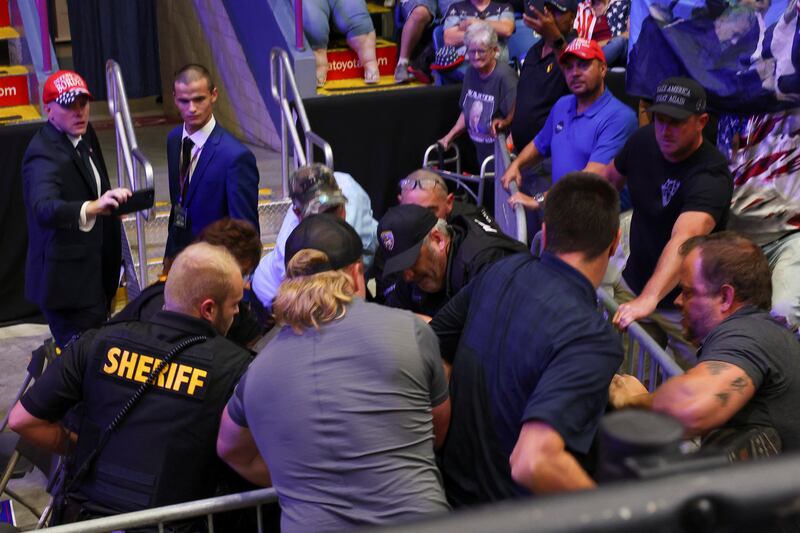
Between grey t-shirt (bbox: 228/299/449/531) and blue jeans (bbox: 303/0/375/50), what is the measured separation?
23.6 ft

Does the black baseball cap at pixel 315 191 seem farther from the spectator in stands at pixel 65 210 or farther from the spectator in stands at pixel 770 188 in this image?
the spectator in stands at pixel 770 188

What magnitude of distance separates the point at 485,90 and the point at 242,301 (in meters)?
4.49

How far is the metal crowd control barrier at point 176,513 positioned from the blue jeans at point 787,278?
2531mm

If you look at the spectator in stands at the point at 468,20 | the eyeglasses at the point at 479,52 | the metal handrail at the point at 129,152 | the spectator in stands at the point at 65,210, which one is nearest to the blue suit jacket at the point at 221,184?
the spectator in stands at the point at 65,210

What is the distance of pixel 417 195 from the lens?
505cm

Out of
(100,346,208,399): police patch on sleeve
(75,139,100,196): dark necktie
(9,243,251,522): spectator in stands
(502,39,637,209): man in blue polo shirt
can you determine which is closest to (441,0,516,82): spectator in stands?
(502,39,637,209): man in blue polo shirt

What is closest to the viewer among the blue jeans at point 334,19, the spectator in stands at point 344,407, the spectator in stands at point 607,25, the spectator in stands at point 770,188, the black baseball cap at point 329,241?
the spectator in stands at point 344,407

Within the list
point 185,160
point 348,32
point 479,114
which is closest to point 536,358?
point 185,160

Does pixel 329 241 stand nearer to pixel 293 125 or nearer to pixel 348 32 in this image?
pixel 293 125

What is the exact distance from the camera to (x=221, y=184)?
5.40 m

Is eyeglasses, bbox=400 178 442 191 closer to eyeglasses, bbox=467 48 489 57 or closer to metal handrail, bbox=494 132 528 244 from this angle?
metal handrail, bbox=494 132 528 244

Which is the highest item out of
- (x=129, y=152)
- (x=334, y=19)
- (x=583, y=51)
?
(x=583, y=51)

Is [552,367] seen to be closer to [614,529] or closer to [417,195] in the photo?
[614,529]

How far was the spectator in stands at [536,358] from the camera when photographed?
246cm
